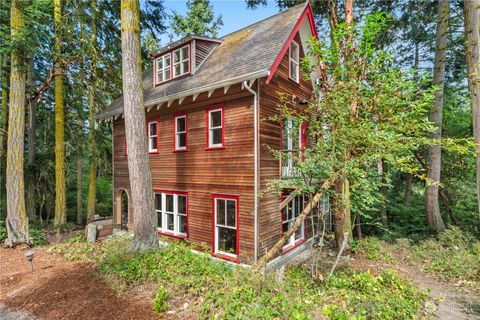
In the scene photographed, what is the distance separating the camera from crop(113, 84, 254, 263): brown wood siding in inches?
302

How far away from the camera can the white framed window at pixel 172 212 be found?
31.9ft

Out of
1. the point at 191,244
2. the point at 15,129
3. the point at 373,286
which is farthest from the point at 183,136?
the point at 373,286

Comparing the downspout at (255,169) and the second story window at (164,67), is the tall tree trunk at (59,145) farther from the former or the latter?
the downspout at (255,169)

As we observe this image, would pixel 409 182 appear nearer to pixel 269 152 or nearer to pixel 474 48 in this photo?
pixel 474 48

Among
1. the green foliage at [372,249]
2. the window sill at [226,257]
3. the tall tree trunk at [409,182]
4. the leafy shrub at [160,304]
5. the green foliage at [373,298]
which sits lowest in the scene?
the green foliage at [372,249]

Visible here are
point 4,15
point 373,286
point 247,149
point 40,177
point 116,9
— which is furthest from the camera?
point 40,177

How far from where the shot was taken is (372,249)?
940 cm

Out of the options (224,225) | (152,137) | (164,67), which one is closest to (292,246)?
(224,225)

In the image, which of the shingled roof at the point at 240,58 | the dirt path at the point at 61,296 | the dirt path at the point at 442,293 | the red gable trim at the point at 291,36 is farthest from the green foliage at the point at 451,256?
the dirt path at the point at 61,296

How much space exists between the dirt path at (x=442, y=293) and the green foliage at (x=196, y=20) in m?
24.6

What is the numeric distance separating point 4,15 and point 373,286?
1856 centimetres

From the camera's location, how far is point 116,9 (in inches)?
503

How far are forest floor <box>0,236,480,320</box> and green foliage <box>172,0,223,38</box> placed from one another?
23.7 metres

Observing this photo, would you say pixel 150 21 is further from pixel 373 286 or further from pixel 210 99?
pixel 373 286
